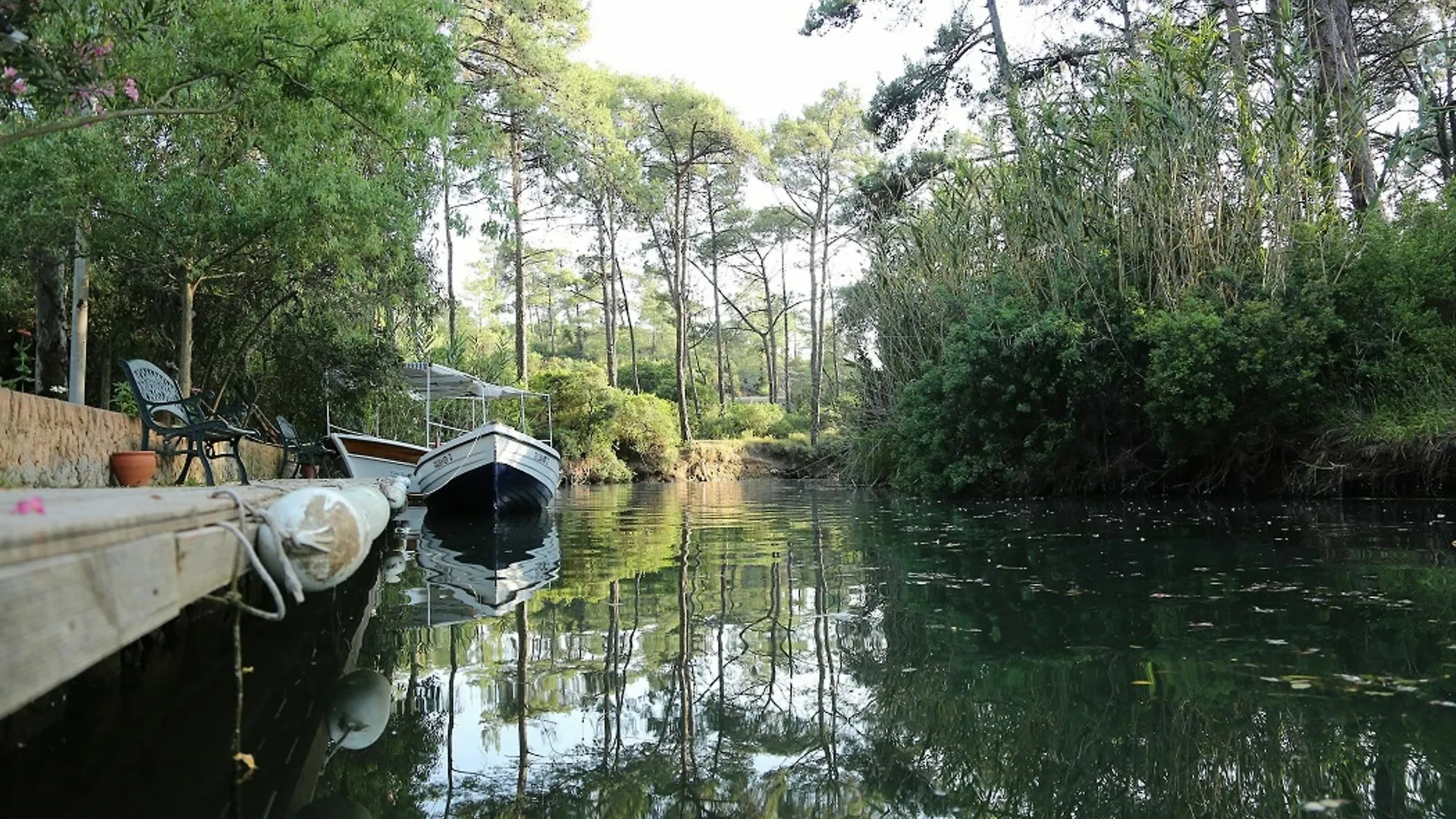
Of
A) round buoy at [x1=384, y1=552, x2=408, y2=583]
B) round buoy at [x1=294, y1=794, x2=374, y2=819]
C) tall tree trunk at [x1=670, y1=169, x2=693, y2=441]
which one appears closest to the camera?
round buoy at [x1=294, y1=794, x2=374, y2=819]

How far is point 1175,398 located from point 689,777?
34.4 feet

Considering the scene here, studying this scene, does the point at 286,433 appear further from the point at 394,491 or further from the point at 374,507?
the point at 374,507

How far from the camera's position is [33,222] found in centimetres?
791

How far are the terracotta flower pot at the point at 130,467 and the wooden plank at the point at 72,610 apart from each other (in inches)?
225

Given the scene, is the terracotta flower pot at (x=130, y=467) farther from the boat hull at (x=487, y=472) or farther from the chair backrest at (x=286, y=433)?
the boat hull at (x=487, y=472)

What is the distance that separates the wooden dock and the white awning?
11.7 metres

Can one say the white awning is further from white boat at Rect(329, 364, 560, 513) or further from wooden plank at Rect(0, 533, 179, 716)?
wooden plank at Rect(0, 533, 179, 716)

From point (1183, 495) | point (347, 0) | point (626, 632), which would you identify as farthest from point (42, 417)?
point (1183, 495)

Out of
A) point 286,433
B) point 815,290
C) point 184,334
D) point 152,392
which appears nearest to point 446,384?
point 286,433

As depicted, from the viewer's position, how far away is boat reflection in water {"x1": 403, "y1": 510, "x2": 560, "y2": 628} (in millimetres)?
4789

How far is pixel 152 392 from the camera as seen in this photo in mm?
6621

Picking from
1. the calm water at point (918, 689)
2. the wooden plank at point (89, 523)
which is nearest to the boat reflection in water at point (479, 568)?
the calm water at point (918, 689)

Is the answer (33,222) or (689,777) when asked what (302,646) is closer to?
(689,777)

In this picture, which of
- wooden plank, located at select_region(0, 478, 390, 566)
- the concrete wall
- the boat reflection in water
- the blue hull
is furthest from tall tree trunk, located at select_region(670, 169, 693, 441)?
wooden plank, located at select_region(0, 478, 390, 566)
